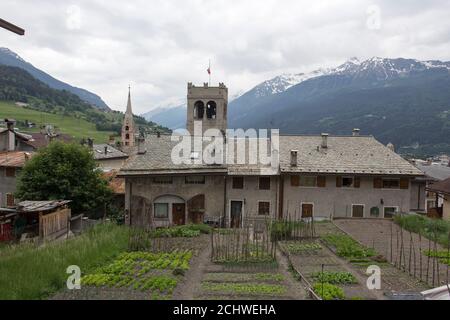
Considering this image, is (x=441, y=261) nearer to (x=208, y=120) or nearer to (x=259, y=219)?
(x=259, y=219)

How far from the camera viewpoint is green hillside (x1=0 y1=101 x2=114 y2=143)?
121 meters

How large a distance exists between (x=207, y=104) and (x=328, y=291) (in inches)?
1381

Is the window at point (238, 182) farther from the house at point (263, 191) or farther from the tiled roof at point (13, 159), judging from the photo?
the tiled roof at point (13, 159)

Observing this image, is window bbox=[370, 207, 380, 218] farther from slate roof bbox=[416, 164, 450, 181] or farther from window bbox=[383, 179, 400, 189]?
slate roof bbox=[416, 164, 450, 181]

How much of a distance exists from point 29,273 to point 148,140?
23218mm

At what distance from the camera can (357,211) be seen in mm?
34375

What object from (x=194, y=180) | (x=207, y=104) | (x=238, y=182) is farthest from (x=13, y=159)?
(x=238, y=182)

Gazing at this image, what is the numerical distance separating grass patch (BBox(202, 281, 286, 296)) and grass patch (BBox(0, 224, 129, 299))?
217 inches

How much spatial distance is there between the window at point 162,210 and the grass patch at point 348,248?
13.2 metres

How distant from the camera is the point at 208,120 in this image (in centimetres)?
4838

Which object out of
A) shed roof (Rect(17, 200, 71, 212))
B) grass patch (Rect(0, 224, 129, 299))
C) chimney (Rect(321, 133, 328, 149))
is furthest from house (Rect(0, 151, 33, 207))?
chimney (Rect(321, 133, 328, 149))

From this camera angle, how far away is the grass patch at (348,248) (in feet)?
69.5

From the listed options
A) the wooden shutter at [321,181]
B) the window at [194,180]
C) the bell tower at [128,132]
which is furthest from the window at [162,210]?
the bell tower at [128,132]

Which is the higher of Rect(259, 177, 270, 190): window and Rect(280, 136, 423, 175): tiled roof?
Rect(280, 136, 423, 175): tiled roof
